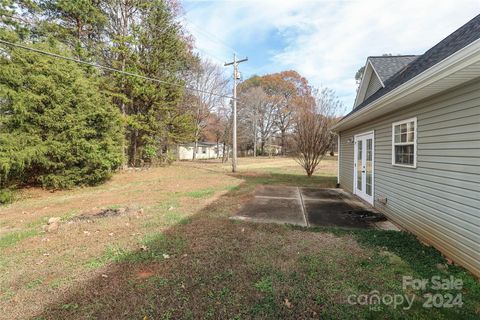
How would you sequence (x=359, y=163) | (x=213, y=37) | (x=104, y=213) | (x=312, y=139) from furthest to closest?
(x=213, y=37)
(x=312, y=139)
(x=359, y=163)
(x=104, y=213)

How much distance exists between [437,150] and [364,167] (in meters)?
3.42

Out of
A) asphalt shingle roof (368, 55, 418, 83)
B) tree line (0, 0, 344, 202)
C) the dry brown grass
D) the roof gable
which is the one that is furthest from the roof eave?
tree line (0, 0, 344, 202)

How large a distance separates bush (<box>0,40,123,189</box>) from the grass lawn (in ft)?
11.0

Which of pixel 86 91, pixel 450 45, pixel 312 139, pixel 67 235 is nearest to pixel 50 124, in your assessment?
pixel 86 91

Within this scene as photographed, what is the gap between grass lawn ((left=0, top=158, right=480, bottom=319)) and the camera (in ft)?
6.98

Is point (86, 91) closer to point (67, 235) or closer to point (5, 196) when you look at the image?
point (5, 196)

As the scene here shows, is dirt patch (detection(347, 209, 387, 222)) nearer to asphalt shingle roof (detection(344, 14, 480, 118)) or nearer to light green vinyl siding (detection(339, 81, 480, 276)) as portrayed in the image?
light green vinyl siding (detection(339, 81, 480, 276))

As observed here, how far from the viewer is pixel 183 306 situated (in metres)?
2.15

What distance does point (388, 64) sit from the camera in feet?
24.6

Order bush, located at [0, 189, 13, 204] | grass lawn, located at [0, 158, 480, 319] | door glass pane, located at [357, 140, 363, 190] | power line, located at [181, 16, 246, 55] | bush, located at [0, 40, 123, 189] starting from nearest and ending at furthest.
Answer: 1. grass lawn, located at [0, 158, 480, 319]
2. bush, located at [0, 189, 13, 204]
3. bush, located at [0, 40, 123, 189]
4. door glass pane, located at [357, 140, 363, 190]
5. power line, located at [181, 16, 246, 55]

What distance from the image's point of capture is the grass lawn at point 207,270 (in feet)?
6.98

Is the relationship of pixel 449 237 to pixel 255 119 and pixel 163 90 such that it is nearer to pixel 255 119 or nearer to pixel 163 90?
pixel 163 90

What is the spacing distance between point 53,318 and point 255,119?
117ft

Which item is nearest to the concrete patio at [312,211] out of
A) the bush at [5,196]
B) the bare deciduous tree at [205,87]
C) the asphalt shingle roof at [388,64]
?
the asphalt shingle roof at [388,64]
